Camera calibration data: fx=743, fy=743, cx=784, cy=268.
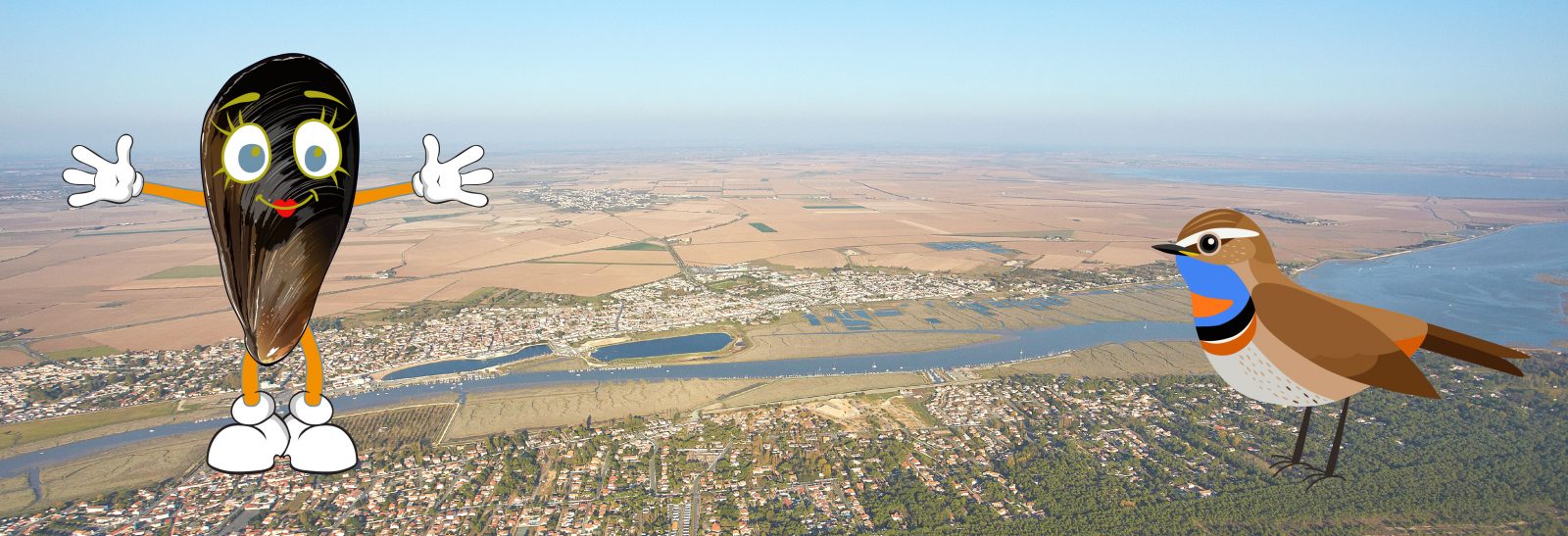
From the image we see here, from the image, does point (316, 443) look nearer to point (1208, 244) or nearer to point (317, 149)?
point (317, 149)

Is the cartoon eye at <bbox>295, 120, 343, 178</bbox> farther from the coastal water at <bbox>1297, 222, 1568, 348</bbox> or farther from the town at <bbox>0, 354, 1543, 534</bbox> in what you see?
the coastal water at <bbox>1297, 222, 1568, 348</bbox>

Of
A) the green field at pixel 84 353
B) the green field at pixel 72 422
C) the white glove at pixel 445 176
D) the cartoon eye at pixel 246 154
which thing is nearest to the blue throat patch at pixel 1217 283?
the white glove at pixel 445 176

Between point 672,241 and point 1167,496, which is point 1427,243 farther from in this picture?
point 672,241

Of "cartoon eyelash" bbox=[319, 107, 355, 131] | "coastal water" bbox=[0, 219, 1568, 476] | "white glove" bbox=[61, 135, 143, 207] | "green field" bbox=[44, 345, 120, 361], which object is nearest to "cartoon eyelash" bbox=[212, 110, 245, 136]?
"cartoon eyelash" bbox=[319, 107, 355, 131]

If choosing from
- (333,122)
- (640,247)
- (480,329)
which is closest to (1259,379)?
(333,122)

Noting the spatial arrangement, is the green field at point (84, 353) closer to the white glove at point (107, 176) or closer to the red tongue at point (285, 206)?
the white glove at point (107, 176)
